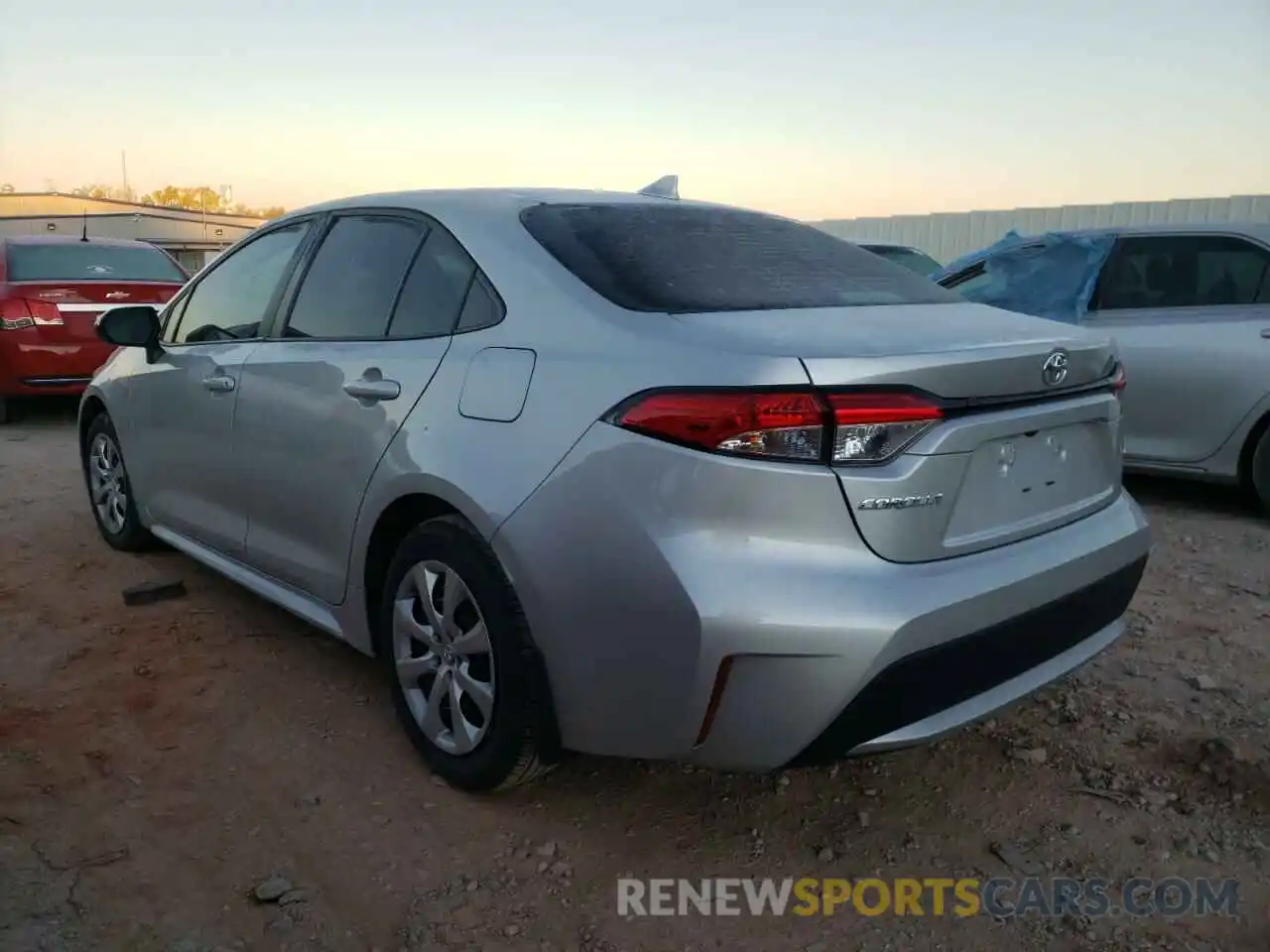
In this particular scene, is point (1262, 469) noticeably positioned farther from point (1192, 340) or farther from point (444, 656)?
point (444, 656)

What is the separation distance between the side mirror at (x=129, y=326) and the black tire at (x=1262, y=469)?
17.0 feet

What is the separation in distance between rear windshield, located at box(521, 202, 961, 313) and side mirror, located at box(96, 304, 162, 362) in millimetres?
1982

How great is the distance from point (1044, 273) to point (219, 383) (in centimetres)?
492

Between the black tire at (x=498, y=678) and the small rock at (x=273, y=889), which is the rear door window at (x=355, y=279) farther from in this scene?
the small rock at (x=273, y=889)

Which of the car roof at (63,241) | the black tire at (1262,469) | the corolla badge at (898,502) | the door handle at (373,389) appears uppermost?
the car roof at (63,241)

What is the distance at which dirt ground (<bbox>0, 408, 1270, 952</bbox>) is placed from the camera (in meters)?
2.11

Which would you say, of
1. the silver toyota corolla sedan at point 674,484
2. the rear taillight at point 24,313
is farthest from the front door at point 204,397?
the rear taillight at point 24,313

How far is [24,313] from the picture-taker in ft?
24.3

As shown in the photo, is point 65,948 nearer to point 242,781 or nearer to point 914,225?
point 242,781

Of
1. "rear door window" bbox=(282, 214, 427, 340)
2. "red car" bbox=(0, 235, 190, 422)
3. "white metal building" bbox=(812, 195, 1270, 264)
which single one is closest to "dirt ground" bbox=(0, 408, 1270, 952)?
"rear door window" bbox=(282, 214, 427, 340)

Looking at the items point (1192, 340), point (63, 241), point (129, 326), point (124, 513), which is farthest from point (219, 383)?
point (63, 241)

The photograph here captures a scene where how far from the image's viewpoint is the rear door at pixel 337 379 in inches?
104

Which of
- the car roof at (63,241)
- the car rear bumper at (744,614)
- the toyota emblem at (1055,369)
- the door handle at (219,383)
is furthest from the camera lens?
the car roof at (63,241)

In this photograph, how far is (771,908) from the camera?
2176 millimetres
